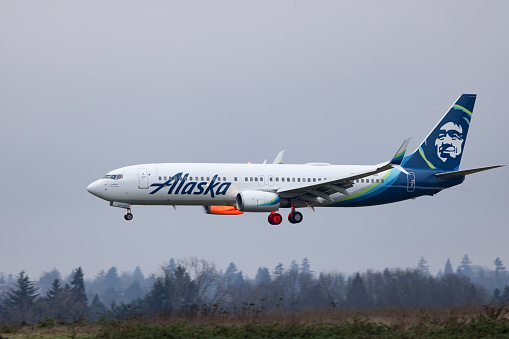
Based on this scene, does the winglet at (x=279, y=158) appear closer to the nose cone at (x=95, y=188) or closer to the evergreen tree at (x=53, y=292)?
the nose cone at (x=95, y=188)

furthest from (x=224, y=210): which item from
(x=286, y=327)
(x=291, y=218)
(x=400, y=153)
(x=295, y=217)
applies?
(x=286, y=327)

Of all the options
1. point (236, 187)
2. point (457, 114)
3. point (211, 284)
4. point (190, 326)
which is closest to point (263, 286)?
point (211, 284)

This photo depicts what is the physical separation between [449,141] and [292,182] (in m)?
13.7

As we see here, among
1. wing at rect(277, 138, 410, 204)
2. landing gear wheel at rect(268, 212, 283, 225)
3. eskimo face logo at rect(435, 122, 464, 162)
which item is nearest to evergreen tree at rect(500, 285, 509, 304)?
wing at rect(277, 138, 410, 204)

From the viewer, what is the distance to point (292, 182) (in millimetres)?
58000

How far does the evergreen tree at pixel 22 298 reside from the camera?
73.1 m

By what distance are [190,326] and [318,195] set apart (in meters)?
26.5

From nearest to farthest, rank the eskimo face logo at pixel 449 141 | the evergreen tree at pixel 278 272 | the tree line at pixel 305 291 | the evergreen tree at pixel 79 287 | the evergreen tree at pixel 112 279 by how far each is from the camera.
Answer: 1. the tree line at pixel 305 291
2. the evergreen tree at pixel 278 272
3. the eskimo face logo at pixel 449 141
4. the evergreen tree at pixel 79 287
5. the evergreen tree at pixel 112 279

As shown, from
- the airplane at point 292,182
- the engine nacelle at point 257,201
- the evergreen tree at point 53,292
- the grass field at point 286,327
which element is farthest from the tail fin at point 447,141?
the evergreen tree at point 53,292

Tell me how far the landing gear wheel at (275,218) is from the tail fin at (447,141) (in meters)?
10.3

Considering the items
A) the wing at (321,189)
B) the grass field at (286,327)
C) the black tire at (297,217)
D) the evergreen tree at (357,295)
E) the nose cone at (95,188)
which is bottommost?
the grass field at (286,327)

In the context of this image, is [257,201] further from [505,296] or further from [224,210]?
[505,296]

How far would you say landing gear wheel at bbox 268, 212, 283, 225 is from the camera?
195ft

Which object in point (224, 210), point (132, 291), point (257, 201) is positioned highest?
point (257, 201)
